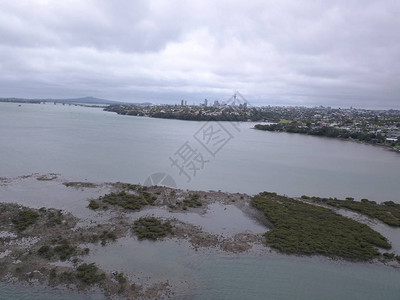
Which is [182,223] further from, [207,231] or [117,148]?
[117,148]

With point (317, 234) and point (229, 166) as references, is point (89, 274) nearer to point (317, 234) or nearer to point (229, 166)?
point (317, 234)

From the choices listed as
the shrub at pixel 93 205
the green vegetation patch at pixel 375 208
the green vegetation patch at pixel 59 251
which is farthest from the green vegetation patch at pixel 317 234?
the shrub at pixel 93 205

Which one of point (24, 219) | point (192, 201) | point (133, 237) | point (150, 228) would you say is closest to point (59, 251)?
point (133, 237)

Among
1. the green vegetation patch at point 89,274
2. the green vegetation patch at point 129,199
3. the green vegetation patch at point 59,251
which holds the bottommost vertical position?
the green vegetation patch at point 89,274

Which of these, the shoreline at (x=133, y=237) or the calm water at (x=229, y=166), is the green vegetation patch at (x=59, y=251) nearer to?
the shoreline at (x=133, y=237)

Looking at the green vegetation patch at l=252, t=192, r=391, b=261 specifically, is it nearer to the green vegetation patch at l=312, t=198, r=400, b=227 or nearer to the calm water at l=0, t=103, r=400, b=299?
the calm water at l=0, t=103, r=400, b=299
